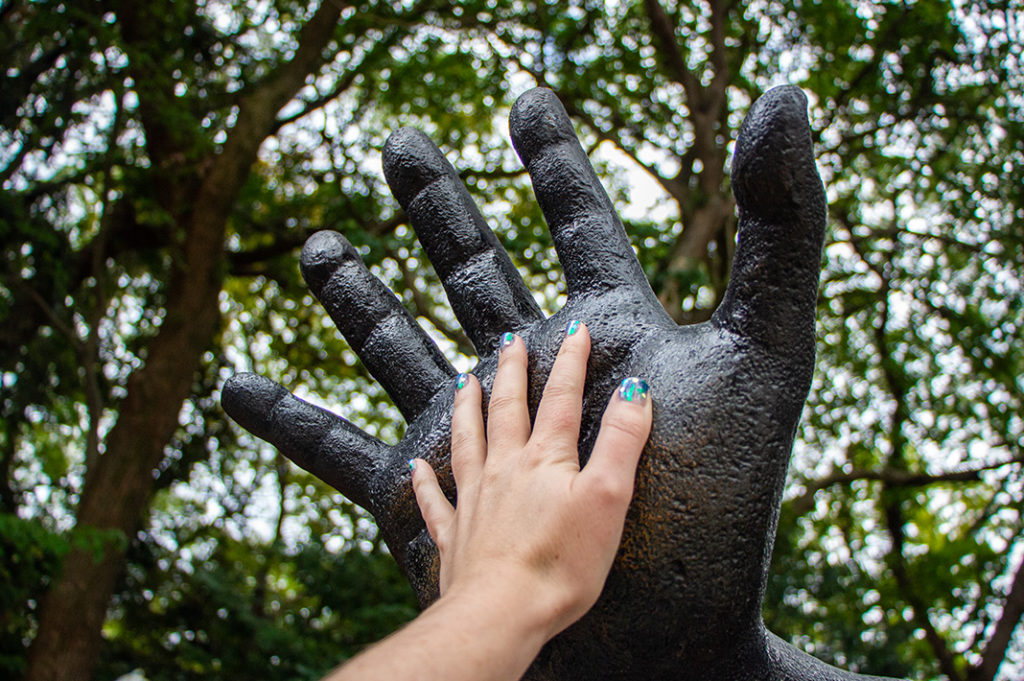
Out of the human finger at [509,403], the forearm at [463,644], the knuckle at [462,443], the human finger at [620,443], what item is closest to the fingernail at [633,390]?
the human finger at [620,443]

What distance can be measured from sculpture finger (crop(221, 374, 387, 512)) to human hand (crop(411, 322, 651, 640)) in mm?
302

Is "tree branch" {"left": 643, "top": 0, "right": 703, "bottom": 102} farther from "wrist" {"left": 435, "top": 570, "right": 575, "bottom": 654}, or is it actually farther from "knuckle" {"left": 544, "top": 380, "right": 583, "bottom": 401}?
"wrist" {"left": 435, "top": 570, "right": 575, "bottom": 654}

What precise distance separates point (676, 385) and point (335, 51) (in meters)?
6.47

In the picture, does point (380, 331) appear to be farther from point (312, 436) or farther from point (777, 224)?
point (777, 224)

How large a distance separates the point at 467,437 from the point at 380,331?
16.5 inches

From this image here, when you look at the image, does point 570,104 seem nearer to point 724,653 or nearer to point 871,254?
point 871,254

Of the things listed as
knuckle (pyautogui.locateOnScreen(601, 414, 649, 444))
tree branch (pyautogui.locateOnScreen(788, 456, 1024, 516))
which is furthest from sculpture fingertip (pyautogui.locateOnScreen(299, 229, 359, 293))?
tree branch (pyautogui.locateOnScreen(788, 456, 1024, 516))

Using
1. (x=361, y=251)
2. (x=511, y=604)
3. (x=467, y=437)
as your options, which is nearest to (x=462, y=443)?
(x=467, y=437)

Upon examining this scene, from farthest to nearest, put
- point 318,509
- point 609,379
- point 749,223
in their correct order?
point 318,509 → point 609,379 → point 749,223

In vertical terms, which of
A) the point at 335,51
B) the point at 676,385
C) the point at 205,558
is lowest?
the point at 676,385

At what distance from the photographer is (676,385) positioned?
1364mm

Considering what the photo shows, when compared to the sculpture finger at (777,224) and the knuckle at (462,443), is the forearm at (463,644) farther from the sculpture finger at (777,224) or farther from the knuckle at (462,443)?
the sculpture finger at (777,224)

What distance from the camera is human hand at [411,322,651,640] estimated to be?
113cm

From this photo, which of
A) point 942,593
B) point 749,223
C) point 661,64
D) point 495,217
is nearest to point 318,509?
point 495,217
